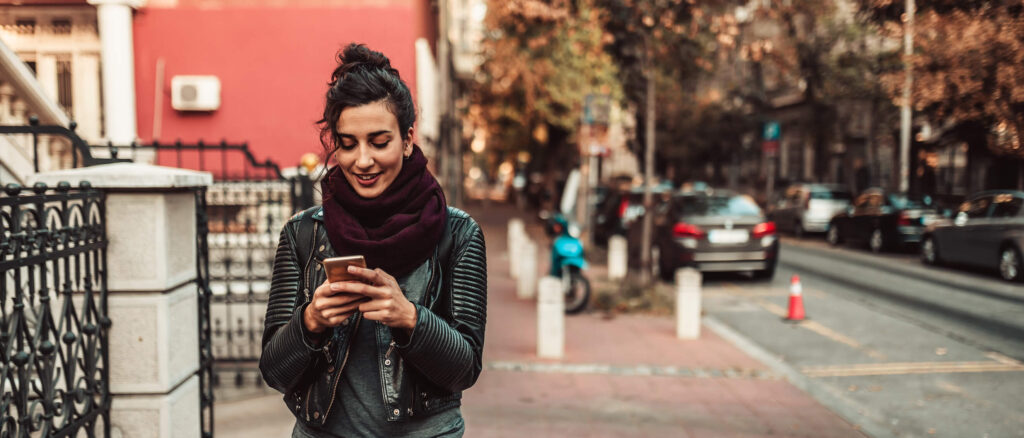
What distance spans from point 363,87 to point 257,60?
11.9 meters

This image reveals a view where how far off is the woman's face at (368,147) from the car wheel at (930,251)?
620 inches

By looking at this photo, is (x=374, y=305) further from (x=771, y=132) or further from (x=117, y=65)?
(x=771, y=132)

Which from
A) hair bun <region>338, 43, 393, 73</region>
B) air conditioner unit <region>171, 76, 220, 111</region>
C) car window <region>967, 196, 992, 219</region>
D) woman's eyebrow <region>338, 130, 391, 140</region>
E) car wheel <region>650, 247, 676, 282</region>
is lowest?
car wheel <region>650, 247, 676, 282</region>

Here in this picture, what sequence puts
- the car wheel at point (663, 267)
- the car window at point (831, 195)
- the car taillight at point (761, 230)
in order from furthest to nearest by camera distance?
the car window at point (831, 195)
the car wheel at point (663, 267)
the car taillight at point (761, 230)

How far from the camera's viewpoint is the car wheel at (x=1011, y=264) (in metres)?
12.7

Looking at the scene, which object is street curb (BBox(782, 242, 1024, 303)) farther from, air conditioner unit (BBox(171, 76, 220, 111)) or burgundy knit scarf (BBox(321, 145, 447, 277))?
air conditioner unit (BBox(171, 76, 220, 111))

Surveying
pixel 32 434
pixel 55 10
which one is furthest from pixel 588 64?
pixel 32 434

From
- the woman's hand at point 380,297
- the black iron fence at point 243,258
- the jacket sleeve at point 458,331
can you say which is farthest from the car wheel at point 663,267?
the woman's hand at point 380,297

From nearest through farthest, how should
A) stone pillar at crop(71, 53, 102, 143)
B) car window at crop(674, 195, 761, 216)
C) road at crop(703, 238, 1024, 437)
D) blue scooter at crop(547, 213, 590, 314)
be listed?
road at crop(703, 238, 1024, 437), blue scooter at crop(547, 213, 590, 314), stone pillar at crop(71, 53, 102, 143), car window at crop(674, 195, 761, 216)

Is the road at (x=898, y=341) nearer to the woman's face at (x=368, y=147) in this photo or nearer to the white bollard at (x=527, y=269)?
the white bollard at (x=527, y=269)

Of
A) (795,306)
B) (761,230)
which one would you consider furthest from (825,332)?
(761,230)

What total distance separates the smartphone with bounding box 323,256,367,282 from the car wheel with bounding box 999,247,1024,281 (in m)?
13.8

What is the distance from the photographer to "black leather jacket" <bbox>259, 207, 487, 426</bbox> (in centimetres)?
198

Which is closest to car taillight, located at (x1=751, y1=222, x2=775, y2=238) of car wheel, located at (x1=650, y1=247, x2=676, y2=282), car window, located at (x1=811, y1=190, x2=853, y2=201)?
car wheel, located at (x1=650, y1=247, x2=676, y2=282)
